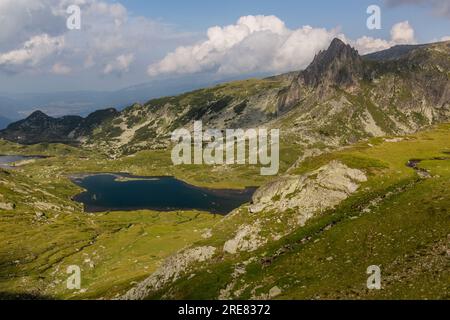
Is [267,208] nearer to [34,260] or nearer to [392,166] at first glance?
[392,166]

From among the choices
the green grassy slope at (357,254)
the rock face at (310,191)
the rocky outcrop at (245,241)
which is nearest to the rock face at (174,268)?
the green grassy slope at (357,254)

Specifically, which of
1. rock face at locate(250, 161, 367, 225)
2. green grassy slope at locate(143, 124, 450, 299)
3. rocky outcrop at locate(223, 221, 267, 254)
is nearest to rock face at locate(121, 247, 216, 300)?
green grassy slope at locate(143, 124, 450, 299)

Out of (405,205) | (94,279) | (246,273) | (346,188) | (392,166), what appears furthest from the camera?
(94,279)

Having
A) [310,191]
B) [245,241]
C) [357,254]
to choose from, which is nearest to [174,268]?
[245,241]

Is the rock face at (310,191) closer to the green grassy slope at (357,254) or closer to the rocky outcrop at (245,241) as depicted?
the green grassy slope at (357,254)

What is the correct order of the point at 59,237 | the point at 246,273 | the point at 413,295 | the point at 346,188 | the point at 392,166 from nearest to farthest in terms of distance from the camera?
the point at 413,295, the point at 246,273, the point at 346,188, the point at 392,166, the point at 59,237
